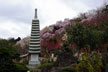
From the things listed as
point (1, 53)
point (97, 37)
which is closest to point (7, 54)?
point (1, 53)

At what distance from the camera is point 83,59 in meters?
14.8

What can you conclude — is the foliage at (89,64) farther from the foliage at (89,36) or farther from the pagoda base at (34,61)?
the pagoda base at (34,61)

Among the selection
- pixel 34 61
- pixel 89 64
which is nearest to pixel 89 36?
pixel 89 64

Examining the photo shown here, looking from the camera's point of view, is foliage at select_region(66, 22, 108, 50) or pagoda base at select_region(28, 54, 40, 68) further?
pagoda base at select_region(28, 54, 40, 68)

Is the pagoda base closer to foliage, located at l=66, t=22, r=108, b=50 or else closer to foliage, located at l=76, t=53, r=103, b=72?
foliage, located at l=66, t=22, r=108, b=50

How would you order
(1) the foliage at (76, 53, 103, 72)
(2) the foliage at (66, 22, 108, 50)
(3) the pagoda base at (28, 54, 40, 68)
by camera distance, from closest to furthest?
(1) the foliage at (76, 53, 103, 72), (2) the foliage at (66, 22, 108, 50), (3) the pagoda base at (28, 54, 40, 68)

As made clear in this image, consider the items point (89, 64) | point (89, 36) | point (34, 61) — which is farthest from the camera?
point (34, 61)

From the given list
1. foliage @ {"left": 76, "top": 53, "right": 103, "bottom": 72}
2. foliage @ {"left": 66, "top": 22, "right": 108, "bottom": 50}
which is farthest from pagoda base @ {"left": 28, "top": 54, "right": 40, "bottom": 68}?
foliage @ {"left": 76, "top": 53, "right": 103, "bottom": 72}

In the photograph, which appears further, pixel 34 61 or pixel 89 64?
pixel 34 61

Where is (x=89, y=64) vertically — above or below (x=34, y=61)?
above

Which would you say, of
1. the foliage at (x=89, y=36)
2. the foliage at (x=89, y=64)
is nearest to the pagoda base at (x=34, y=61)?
the foliage at (x=89, y=36)

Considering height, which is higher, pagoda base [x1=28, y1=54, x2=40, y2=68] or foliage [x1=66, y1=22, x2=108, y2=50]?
foliage [x1=66, y1=22, x2=108, y2=50]

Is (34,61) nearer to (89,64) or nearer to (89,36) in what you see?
(89,36)

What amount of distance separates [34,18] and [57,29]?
55.6 ft
